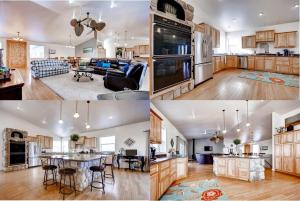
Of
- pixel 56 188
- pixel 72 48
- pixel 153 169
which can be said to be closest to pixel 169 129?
pixel 153 169

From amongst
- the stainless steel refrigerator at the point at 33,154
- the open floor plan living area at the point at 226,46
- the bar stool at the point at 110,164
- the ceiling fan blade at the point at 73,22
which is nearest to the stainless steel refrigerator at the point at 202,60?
the open floor plan living area at the point at 226,46

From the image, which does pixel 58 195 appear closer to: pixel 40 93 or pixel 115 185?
pixel 115 185

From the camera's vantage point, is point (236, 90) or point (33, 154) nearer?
point (236, 90)

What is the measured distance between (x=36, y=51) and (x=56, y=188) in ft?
4.54

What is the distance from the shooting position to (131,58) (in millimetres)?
2281

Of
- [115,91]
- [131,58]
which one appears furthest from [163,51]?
[115,91]

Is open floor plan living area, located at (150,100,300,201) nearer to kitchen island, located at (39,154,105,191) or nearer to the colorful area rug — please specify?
the colorful area rug

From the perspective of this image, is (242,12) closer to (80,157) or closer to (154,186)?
(154,186)

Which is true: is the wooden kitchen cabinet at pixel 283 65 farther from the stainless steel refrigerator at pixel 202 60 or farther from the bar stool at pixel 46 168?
the bar stool at pixel 46 168

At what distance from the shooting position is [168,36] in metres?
2.41

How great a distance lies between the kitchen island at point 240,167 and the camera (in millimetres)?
2797

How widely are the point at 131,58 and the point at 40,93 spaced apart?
83cm

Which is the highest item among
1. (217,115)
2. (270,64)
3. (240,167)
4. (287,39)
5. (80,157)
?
(287,39)

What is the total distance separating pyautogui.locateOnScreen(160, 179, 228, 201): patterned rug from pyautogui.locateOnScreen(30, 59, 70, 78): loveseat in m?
1.54
